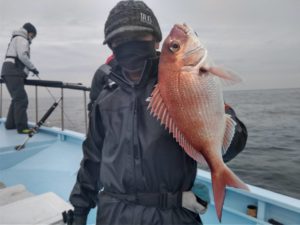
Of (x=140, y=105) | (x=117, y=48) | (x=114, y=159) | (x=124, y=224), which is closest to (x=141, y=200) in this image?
(x=124, y=224)

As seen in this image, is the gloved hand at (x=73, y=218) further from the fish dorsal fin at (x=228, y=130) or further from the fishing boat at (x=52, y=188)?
the fish dorsal fin at (x=228, y=130)

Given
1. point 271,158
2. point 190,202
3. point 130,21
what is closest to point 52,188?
point 190,202

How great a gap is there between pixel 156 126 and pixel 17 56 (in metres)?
5.59

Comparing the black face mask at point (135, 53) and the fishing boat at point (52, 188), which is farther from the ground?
the black face mask at point (135, 53)

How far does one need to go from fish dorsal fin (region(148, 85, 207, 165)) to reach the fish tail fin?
9 cm

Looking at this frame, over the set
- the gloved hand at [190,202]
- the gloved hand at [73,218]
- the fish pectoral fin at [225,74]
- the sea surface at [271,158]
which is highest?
the fish pectoral fin at [225,74]

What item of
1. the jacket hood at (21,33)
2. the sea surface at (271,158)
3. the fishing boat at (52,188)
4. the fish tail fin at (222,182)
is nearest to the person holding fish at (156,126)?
the fish tail fin at (222,182)

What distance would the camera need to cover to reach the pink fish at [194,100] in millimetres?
1199

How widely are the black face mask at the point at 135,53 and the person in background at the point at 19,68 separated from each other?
17.0 feet

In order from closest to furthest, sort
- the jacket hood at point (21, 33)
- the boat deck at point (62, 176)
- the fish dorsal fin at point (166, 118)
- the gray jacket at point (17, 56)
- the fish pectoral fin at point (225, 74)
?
the fish pectoral fin at point (225, 74) < the fish dorsal fin at point (166, 118) < the boat deck at point (62, 176) < the gray jacket at point (17, 56) < the jacket hood at point (21, 33)

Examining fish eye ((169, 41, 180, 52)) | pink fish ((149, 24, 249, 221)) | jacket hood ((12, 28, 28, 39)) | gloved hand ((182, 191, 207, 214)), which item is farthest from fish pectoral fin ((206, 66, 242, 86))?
jacket hood ((12, 28, 28, 39))

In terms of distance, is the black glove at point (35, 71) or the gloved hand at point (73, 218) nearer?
the gloved hand at point (73, 218)

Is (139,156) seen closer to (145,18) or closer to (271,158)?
(145,18)

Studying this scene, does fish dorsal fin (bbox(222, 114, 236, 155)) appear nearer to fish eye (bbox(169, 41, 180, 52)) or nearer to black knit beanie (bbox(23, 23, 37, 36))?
fish eye (bbox(169, 41, 180, 52))
